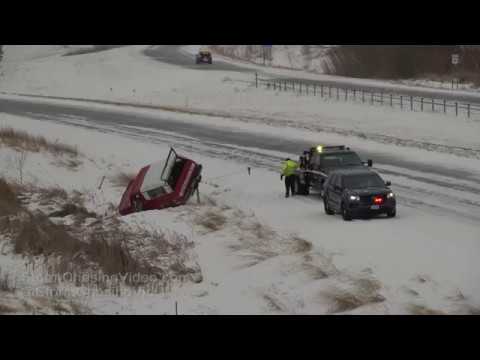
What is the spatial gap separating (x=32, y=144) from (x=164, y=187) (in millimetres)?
16053

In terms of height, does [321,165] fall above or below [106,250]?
above

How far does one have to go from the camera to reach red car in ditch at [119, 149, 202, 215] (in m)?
29.4

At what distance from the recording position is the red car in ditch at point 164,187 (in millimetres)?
29375

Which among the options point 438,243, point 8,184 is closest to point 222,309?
point 438,243

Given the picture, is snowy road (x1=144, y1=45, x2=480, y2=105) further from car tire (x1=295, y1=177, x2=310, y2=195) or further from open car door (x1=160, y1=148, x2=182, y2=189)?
open car door (x1=160, y1=148, x2=182, y2=189)

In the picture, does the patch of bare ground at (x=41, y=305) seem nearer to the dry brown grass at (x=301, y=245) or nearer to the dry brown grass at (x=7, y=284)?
the dry brown grass at (x=7, y=284)

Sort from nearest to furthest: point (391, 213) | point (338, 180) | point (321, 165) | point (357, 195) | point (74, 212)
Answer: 1. point (357, 195)
2. point (391, 213)
3. point (338, 180)
4. point (74, 212)
5. point (321, 165)

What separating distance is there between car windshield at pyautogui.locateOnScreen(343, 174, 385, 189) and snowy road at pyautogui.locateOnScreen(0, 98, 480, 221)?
257cm

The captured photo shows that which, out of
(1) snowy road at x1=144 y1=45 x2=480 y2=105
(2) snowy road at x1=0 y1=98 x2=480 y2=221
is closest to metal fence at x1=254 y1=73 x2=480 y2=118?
(1) snowy road at x1=144 y1=45 x2=480 y2=105

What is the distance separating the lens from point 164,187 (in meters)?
29.8

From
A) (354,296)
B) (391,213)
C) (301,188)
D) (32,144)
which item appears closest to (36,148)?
(32,144)

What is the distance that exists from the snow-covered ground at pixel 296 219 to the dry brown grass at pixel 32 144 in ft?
3.83

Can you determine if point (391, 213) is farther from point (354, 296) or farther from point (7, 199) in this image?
point (7, 199)

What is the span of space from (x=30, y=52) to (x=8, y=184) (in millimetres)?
91306
